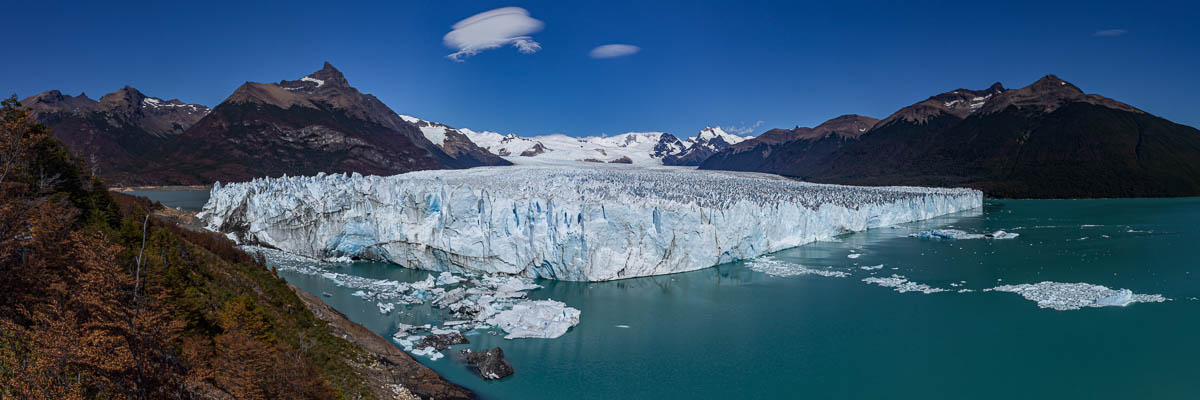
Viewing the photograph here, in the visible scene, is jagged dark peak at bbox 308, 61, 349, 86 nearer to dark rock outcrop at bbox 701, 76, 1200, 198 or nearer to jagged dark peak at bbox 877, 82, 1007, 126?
dark rock outcrop at bbox 701, 76, 1200, 198

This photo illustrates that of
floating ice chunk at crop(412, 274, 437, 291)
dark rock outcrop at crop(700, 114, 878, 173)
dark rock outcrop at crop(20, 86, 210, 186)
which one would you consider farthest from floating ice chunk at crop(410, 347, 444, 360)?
dark rock outcrop at crop(700, 114, 878, 173)

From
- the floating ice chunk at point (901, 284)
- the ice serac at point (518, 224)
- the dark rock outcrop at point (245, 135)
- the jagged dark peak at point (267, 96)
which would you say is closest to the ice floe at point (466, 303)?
the ice serac at point (518, 224)

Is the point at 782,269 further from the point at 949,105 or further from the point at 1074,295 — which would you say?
the point at 949,105

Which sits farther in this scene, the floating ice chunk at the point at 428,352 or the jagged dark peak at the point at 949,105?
the jagged dark peak at the point at 949,105

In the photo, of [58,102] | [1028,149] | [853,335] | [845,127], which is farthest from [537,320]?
[58,102]

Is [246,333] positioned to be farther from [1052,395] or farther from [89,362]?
[1052,395]

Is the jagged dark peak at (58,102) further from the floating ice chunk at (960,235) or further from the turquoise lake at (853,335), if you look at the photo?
the floating ice chunk at (960,235)

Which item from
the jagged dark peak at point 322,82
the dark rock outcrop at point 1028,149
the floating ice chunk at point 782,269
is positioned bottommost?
the floating ice chunk at point 782,269
